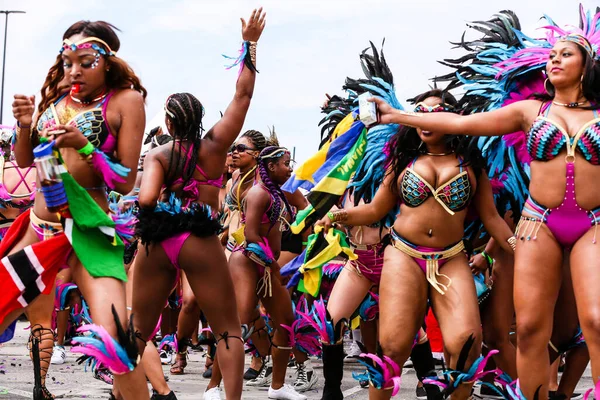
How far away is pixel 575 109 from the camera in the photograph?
16.4 ft

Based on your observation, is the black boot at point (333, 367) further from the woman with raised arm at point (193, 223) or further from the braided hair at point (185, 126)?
the braided hair at point (185, 126)

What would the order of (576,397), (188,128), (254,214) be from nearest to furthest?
(188,128), (576,397), (254,214)

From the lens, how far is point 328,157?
6367mm

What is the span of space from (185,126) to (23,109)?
4.24 feet

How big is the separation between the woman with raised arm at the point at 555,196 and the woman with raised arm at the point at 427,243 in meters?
0.48

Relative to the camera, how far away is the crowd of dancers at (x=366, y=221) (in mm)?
4773

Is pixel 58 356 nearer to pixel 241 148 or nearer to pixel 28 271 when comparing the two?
pixel 241 148

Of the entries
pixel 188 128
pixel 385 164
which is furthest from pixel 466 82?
pixel 188 128

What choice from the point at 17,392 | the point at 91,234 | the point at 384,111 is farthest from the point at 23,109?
the point at 17,392

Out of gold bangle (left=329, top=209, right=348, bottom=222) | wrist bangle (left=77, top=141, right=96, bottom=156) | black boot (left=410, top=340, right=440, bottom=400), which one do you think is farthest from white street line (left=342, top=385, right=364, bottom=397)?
wrist bangle (left=77, top=141, right=96, bottom=156)

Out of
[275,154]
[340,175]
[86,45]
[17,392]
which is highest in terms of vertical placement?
[86,45]

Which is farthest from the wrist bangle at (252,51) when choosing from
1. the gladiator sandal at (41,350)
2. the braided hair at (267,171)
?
the braided hair at (267,171)

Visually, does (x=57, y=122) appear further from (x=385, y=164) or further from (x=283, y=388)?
(x=283, y=388)

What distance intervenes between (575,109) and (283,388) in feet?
11.8
